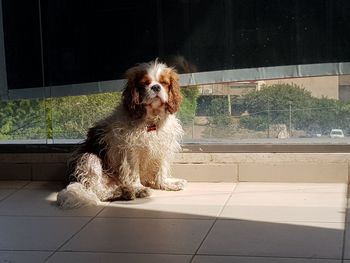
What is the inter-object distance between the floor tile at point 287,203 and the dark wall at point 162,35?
3.55 feet

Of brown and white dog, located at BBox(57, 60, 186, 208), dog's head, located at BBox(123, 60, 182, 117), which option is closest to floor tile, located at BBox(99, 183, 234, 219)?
brown and white dog, located at BBox(57, 60, 186, 208)

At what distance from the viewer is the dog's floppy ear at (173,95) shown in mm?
5367

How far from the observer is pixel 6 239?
425 cm

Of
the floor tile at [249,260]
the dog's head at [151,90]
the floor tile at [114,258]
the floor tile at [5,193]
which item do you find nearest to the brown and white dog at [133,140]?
the dog's head at [151,90]

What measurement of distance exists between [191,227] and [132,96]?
136 cm

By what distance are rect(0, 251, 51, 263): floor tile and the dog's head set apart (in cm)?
171

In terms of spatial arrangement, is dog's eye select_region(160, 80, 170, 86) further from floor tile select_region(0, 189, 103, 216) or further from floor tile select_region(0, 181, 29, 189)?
floor tile select_region(0, 181, 29, 189)

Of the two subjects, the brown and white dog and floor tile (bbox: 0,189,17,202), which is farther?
floor tile (bbox: 0,189,17,202)

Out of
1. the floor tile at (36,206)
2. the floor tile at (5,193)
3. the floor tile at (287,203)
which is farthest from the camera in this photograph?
the floor tile at (5,193)

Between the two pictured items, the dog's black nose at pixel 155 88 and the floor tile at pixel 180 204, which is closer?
the floor tile at pixel 180 204

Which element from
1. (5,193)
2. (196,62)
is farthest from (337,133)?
(5,193)

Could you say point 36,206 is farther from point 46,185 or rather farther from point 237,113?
point 237,113

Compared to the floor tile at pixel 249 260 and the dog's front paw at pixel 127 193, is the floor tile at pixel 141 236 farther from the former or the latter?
the dog's front paw at pixel 127 193

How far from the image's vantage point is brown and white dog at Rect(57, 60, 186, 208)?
528 centimetres
